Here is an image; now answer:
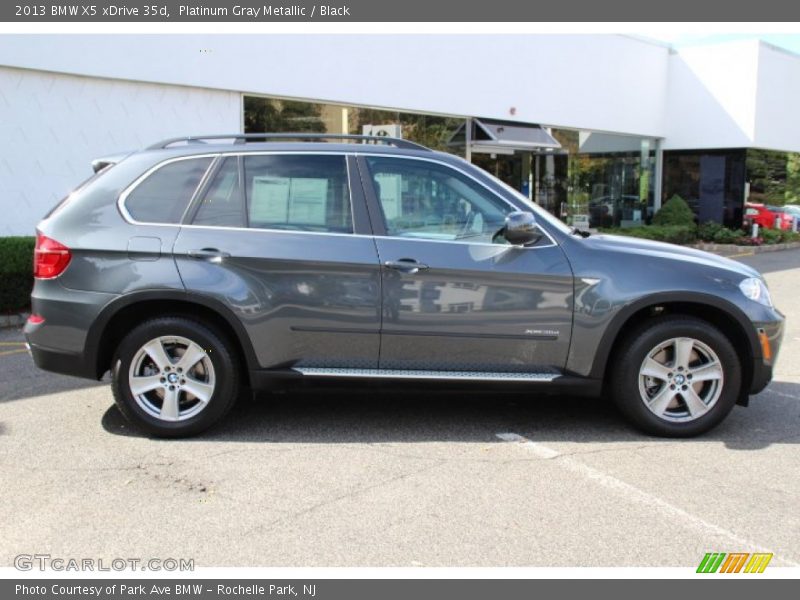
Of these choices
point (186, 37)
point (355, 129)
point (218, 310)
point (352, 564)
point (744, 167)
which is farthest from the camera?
point (744, 167)

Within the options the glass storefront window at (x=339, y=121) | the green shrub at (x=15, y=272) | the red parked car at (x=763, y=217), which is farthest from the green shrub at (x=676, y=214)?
the green shrub at (x=15, y=272)

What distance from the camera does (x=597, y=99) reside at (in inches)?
780

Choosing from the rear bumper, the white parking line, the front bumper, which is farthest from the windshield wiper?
the front bumper

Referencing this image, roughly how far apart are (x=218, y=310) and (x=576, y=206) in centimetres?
1731

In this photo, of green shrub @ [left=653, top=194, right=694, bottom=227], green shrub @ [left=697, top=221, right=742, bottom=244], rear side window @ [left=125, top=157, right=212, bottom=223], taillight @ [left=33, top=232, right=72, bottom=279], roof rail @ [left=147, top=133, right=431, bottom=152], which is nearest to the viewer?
taillight @ [left=33, top=232, right=72, bottom=279]

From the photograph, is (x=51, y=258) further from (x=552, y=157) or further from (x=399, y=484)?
(x=552, y=157)

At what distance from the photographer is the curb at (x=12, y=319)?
28.1 ft

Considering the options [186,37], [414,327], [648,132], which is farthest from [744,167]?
[414,327]

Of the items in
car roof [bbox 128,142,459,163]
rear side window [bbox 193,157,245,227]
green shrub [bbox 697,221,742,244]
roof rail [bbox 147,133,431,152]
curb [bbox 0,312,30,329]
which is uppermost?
roof rail [bbox 147,133,431,152]

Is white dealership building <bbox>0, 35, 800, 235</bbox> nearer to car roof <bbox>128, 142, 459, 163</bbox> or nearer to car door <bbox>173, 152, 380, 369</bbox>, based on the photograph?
car roof <bbox>128, 142, 459, 163</bbox>

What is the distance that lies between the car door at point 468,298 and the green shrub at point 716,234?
58.3 feet

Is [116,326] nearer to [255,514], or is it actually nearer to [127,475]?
[127,475]

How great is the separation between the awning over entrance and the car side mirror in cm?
1174

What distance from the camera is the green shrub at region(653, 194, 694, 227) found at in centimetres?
2091
